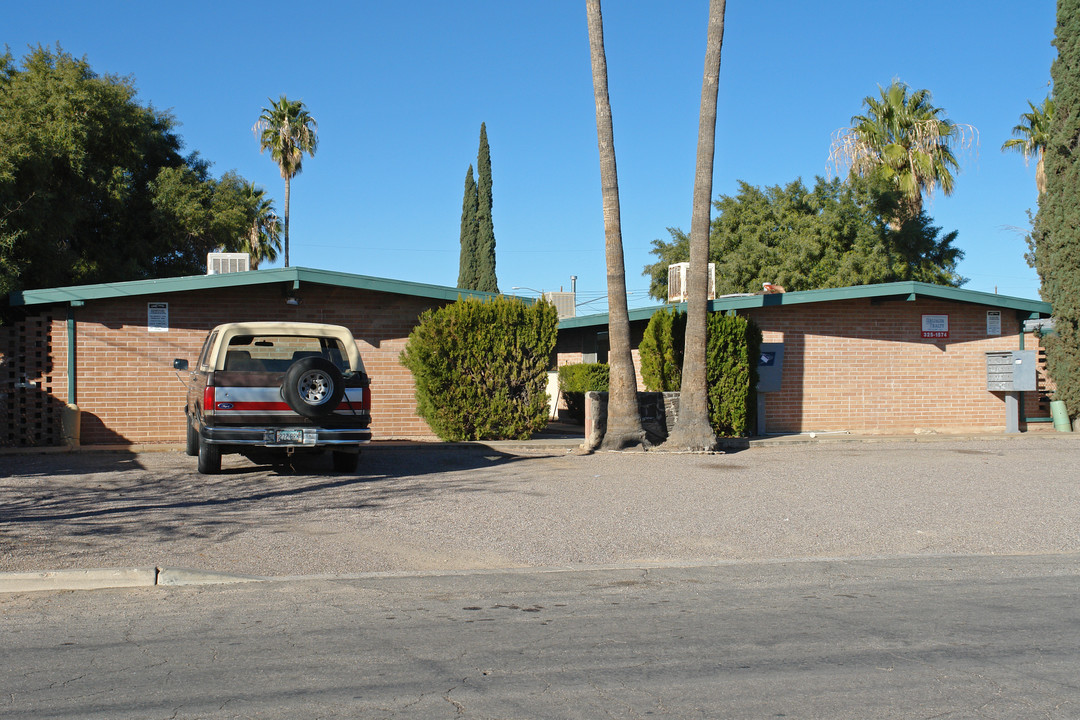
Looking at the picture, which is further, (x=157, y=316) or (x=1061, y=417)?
(x=1061, y=417)

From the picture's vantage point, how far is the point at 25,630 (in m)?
5.41

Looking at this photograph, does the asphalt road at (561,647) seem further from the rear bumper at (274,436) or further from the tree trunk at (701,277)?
the tree trunk at (701,277)

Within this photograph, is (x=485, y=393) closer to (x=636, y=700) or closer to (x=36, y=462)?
(x=36, y=462)

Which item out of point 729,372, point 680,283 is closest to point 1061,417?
point 729,372

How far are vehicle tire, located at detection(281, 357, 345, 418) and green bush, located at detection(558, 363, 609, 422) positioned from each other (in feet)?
32.2

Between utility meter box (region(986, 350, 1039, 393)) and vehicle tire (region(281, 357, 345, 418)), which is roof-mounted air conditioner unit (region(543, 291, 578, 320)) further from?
vehicle tire (region(281, 357, 345, 418))

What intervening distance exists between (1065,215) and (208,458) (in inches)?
714

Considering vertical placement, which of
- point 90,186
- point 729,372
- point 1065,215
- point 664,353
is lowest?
point 729,372

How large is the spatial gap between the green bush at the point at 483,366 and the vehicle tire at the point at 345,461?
3.63 metres

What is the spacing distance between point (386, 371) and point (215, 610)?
11.2 metres

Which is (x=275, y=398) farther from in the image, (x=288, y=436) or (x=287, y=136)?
(x=287, y=136)

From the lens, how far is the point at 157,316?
1591cm

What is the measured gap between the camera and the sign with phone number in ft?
63.8

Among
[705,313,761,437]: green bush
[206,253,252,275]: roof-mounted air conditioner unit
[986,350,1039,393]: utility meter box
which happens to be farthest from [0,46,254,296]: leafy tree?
[986,350,1039,393]: utility meter box
